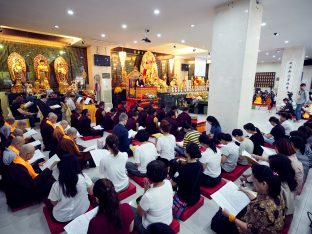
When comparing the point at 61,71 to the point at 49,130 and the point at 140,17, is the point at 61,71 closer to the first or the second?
the point at 140,17

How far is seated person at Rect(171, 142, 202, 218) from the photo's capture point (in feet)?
7.37

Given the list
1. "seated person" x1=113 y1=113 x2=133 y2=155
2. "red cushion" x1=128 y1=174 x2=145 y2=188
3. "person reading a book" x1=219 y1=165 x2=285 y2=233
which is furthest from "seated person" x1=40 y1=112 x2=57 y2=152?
"person reading a book" x1=219 y1=165 x2=285 y2=233

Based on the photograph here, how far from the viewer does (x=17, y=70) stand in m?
8.54

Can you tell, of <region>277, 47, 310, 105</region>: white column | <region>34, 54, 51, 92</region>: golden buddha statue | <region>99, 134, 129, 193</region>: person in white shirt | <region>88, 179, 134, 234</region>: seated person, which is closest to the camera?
<region>88, 179, 134, 234</region>: seated person

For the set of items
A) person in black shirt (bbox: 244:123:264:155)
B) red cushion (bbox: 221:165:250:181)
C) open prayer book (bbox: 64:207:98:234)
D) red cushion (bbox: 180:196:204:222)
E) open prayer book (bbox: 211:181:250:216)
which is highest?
person in black shirt (bbox: 244:123:264:155)

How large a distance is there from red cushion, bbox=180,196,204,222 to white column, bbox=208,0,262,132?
2785 mm

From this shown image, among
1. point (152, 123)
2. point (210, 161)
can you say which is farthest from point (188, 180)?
point (152, 123)

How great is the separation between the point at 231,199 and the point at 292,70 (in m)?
11.3

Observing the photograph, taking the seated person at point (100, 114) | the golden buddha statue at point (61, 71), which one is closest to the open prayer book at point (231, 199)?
the seated person at point (100, 114)

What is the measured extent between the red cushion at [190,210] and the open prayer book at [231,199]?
2.18 ft

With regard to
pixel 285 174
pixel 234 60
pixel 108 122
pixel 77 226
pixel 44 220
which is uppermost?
pixel 234 60

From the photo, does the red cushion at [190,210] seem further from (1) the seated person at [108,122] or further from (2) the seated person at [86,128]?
(1) the seated person at [108,122]

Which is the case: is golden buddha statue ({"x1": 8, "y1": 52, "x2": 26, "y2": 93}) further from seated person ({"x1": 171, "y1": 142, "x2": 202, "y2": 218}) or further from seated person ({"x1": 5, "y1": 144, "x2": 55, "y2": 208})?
seated person ({"x1": 171, "y1": 142, "x2": 202, "y2": 218})

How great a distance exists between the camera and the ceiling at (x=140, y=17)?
189 inches
